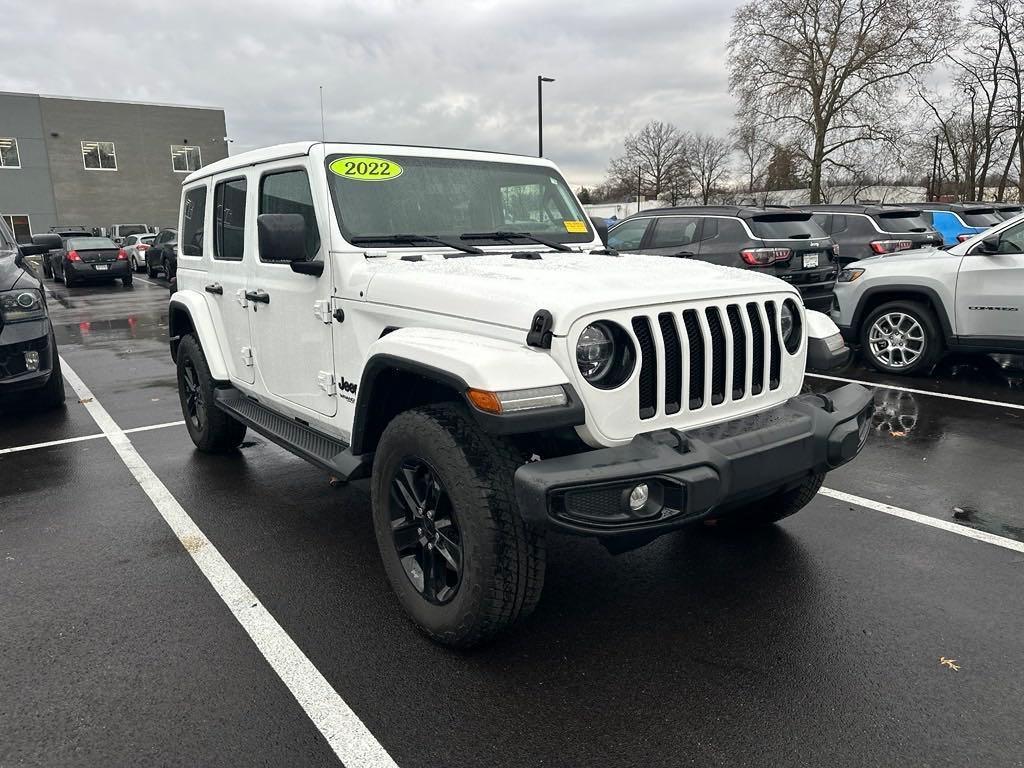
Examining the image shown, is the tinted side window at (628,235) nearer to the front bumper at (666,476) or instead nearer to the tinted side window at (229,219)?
the tinted side window at (229,219)

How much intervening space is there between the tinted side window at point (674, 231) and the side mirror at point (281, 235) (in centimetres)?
736

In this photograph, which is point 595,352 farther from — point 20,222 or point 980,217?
point 20,222

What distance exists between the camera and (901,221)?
11781 millimetres

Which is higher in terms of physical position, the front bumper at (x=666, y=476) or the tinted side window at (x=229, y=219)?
the tinted side window at (x=229, y=219)

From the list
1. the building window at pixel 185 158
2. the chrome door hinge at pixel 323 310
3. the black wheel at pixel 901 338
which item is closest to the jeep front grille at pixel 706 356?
the chrome door hinge at pixel 323 310

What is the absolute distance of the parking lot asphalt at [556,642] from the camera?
253 cm

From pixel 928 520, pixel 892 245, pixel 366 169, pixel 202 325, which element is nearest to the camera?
pixel 366 169

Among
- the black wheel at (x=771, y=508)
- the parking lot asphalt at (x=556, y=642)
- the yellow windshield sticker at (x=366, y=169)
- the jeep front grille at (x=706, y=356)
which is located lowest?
the parking lot asphalt at (x=556, y=642)

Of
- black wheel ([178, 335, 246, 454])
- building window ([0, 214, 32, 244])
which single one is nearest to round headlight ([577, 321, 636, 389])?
black wheel ([178, 335, 246, 454])

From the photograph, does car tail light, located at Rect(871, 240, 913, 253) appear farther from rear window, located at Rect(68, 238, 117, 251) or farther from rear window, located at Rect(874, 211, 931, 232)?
rear window, located at Rect(68, 238, 117, 251)

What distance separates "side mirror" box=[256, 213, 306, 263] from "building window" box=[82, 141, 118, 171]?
48.5 metres

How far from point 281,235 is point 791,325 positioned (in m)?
2.35

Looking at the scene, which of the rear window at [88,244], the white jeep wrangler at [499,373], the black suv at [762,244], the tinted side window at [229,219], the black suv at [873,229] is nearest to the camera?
the white jeep wrangler at [499,373]

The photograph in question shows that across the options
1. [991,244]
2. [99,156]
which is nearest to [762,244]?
[991,244]
